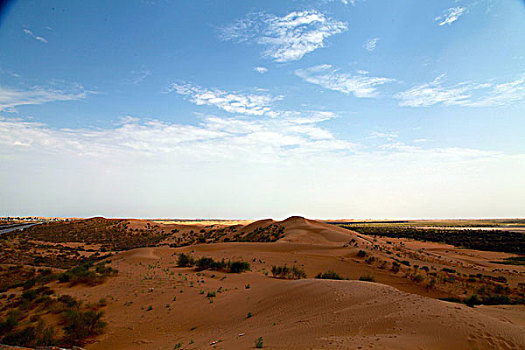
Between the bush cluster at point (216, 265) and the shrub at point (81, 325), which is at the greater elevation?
the bush cluster at point (216, 265)

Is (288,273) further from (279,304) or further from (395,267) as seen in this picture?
(395,267)

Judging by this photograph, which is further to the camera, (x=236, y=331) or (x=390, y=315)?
(x=236, y=331)

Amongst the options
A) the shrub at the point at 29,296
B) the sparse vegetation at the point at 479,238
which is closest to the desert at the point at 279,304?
the shrub at the point at 29,296

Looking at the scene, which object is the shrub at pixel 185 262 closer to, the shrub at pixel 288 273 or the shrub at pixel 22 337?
the shrub at pixel 288 273

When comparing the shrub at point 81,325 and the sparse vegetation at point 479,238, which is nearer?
the shrub at point 81,325

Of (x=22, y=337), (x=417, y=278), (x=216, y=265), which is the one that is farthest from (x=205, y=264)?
(x=417, y=278)

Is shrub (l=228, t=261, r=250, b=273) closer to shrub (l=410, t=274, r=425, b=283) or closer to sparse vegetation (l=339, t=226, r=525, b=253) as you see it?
shrub (l=410, t=274, r=425, b=283)

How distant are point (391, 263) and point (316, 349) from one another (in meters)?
21.9

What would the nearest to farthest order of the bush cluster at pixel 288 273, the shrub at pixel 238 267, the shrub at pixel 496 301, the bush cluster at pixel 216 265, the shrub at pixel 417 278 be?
the shrub at pixel 496 301 < the shrub at pixel 417 278 < the bush cluster at pixel 288 273 < the shrub at pixel 238 267 < the bush cluster at pixel 216 265

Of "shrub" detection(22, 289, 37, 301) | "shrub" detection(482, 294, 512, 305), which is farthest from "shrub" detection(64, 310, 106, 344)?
"shrub" detection(482, 294, 512, 305)

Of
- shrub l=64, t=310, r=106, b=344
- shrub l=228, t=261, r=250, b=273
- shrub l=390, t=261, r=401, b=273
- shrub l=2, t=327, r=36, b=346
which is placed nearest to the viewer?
shrub l=2, t=327, r=36, b=346

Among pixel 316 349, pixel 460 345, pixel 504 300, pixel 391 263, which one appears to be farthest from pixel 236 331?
pixel 391 263

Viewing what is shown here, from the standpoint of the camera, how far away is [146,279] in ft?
61.2

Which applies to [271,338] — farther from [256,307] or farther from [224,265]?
[224,265]
